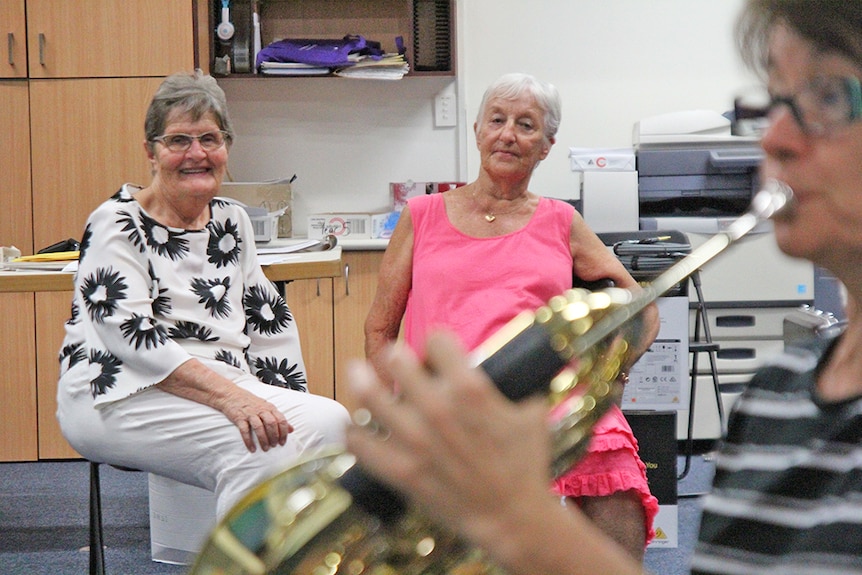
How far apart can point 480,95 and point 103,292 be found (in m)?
2.66

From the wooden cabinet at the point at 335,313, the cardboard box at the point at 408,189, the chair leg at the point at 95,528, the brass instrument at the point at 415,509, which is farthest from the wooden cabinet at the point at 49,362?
the brass instrument at the point at 415,509

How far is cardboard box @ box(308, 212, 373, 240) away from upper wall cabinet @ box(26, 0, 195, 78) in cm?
81

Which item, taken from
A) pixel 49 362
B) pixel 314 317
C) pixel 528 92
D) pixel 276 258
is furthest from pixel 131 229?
pixel 49 362

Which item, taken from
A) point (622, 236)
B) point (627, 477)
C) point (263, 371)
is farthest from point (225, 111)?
point (622, 236)

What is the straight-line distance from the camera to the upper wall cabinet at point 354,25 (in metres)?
4.08

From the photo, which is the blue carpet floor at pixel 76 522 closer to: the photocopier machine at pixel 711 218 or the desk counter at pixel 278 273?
the photocopier machine at pixel 711 218

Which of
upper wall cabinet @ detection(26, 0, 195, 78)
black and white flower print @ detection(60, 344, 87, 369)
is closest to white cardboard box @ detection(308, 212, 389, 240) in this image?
upper wall cabinet @ detection(26, 0, 195, 78)

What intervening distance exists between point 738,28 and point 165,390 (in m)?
1.52

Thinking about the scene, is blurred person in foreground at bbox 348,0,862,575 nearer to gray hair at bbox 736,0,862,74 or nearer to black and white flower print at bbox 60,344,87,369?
gray hair at bbox 736,0,862,74

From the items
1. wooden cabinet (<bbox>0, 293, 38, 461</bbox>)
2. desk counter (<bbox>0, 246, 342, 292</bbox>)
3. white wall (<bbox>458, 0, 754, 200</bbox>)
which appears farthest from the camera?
white wall (<bbox>458, 0, 754, 200</bbox>)

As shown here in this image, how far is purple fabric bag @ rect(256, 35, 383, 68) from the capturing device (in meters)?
3.94

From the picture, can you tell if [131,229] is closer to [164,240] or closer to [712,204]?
[164,240]

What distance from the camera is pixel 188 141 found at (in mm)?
2154

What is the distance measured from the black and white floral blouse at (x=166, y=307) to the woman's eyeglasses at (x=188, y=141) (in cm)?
13
